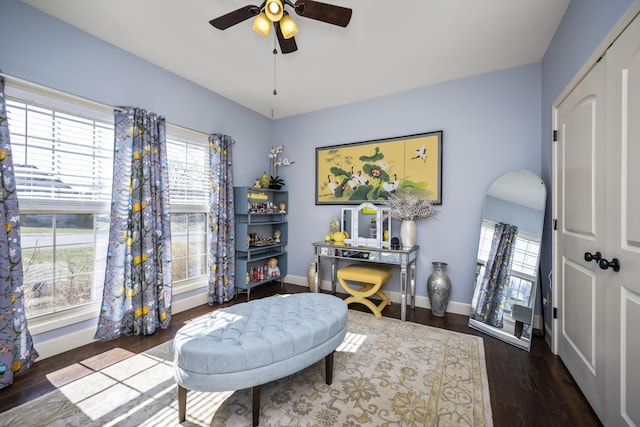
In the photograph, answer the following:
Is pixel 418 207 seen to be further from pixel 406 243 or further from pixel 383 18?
pixel 383 18

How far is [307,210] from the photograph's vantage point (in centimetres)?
405

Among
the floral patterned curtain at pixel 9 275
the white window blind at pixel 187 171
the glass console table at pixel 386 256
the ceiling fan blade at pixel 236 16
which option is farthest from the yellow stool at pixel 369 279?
the floral patterned curtain at pixel 9 275

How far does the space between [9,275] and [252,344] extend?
185cm

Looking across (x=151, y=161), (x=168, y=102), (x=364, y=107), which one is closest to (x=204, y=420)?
(x=151, y=161)

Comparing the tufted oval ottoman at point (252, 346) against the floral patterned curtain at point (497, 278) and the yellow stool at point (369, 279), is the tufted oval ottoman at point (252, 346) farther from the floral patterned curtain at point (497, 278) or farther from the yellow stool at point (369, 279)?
the floral patterned curtain at point (497, 278)

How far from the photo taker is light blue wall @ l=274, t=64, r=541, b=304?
271 cm

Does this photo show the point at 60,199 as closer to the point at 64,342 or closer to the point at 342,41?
the point at 64,342

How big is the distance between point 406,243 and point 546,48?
231 centimetres

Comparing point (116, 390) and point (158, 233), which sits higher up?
point (158, 233)

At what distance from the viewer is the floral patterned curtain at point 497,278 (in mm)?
2465

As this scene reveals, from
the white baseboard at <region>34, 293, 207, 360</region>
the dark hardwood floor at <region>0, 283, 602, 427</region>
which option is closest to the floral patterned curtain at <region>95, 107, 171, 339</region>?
the white baseboard at <region>34, 293, 207, 360</region>

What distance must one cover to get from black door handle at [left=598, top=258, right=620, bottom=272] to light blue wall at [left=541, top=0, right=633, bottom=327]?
3.57 ft

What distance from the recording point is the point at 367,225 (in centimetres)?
332

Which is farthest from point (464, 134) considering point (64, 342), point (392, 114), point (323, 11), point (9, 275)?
point (64, 342)
